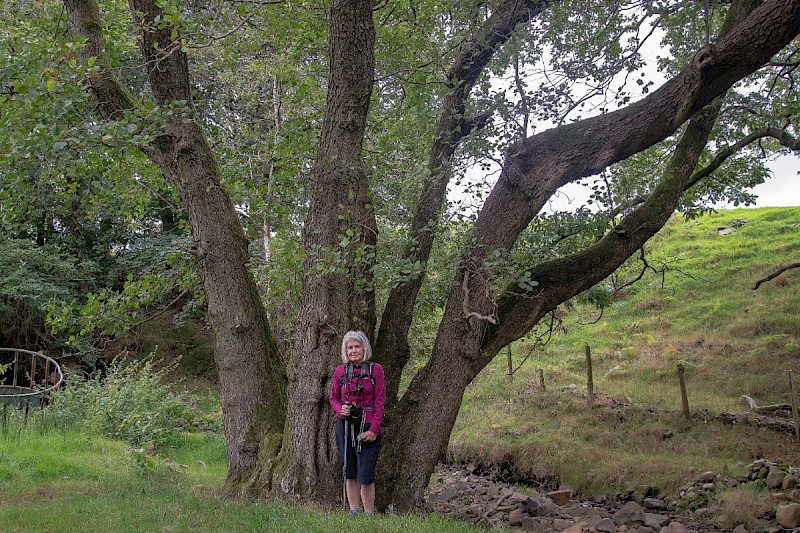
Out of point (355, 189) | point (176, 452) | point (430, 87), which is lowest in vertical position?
point (176, 452)

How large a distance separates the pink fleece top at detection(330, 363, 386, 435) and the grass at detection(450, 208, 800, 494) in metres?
5.79

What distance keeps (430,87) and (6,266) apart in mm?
13763

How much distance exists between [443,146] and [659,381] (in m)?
12.4

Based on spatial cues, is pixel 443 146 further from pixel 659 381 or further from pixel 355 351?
pixel 659 381

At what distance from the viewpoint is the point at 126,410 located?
11836 millimetres

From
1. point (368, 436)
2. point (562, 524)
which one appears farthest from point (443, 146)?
point (562, 524)

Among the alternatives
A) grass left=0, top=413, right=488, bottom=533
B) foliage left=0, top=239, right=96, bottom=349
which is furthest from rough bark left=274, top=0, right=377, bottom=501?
foliage left=0, top=239, right=96, bottom=349

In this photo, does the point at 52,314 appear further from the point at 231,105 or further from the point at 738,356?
the point at 738,356

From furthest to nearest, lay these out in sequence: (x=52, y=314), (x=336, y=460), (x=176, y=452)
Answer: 1. (x=176, y=452)
2. (x=52, y=314)
3. (x=336, y=460)

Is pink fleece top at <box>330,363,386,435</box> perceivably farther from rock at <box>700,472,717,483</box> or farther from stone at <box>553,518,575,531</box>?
rock at <box>700,472,717,483</box>

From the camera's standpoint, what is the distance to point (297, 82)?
9742 millimetres

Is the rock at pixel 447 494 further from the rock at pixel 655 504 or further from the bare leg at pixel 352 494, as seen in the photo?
the bare leg at pixel 352 494

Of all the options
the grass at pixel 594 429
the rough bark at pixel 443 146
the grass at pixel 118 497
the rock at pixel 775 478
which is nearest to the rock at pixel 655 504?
the grass at pixel 594 429

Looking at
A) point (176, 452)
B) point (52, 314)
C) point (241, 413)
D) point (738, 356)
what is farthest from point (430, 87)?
point (738, 356)
